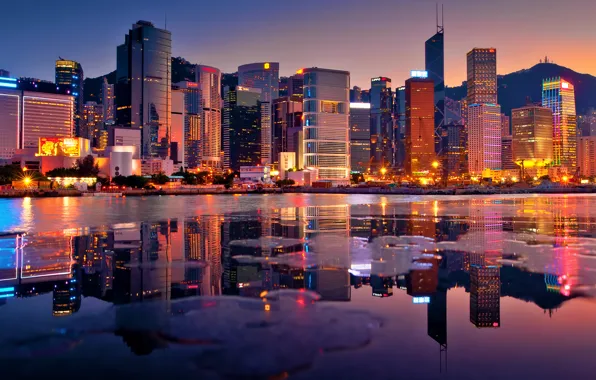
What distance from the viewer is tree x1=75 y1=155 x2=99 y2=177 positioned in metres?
163

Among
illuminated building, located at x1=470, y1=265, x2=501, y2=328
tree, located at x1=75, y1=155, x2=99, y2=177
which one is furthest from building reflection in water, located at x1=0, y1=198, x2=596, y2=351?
tree, located at x1=75, y1=155, x2=99, y2=177

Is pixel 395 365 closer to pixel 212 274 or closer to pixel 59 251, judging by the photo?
pixel 212 274

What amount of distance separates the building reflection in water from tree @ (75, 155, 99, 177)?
501 feet

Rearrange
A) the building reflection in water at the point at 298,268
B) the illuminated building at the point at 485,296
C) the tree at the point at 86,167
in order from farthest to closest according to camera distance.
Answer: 1. the tree at the point at 86,167
2. the building reflection in water at the point at 298,268
3. the illuminated building at the point at 485,296

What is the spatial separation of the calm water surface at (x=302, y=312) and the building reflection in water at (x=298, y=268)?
0.22ft

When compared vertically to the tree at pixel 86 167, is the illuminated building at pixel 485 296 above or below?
below

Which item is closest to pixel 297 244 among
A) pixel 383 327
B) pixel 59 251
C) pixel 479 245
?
pixel 479 245

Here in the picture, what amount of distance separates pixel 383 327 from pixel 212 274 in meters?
5.97

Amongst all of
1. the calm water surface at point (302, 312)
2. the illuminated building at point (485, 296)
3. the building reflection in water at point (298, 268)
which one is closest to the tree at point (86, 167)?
the building reflection in water at point (298, 268)

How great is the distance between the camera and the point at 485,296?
1057 centimetres

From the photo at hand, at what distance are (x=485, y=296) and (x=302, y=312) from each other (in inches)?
164

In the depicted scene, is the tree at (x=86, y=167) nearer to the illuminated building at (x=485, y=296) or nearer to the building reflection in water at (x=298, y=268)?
the building reflection in water at (x=298, y=268)

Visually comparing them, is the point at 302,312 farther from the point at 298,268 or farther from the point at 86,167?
the point at 86,167

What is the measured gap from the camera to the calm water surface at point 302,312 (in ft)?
21.8
